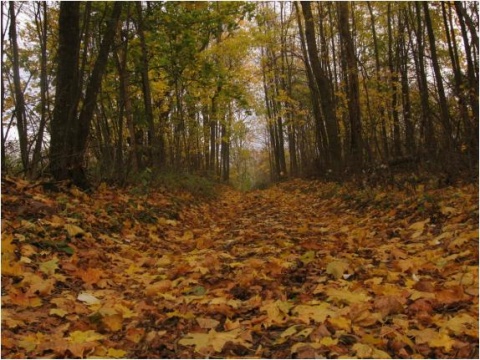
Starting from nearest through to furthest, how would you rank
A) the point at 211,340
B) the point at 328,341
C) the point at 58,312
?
the point at 328,341
the point at 211,340
the point at 58,312

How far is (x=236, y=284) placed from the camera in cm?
385

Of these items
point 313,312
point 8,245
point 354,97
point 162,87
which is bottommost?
point 313,312

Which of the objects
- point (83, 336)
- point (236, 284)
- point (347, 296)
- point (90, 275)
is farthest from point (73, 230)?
point (347, 296)

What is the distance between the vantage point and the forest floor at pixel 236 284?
262 centimetres

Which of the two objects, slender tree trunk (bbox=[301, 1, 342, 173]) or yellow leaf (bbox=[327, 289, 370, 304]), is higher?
slender tree trunk (bbox=[301, 1, 342, 173])

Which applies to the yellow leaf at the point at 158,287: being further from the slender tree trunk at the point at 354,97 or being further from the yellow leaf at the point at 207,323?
the slender tree trunk at the point at 354,97

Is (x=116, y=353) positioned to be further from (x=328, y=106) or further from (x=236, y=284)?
(x=328, y=106)

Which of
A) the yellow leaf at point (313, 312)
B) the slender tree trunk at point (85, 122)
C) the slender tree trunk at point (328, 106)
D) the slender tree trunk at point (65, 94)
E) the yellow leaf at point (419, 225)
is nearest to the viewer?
the yellow leaf at point (313, 312)

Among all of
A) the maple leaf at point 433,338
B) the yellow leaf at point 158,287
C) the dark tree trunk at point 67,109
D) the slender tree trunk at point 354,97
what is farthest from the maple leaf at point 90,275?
the slender tree trunk at point 354,97

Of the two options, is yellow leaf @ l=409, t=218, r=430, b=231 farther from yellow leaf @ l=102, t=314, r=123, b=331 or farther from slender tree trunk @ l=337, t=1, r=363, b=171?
slender tree trunk @ l=337, t=1, r=363, b=171

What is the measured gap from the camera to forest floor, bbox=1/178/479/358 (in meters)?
2.62

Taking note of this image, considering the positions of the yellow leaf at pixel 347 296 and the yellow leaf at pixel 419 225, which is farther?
the yellow leaf at pixel 419 225

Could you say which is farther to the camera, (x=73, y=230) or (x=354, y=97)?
(x=354, y=97)

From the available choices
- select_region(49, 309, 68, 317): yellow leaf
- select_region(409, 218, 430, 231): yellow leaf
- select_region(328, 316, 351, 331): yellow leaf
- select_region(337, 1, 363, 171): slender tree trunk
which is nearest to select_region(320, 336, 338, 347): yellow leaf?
select_region(328, 316, 351, 331): yellow leaf
